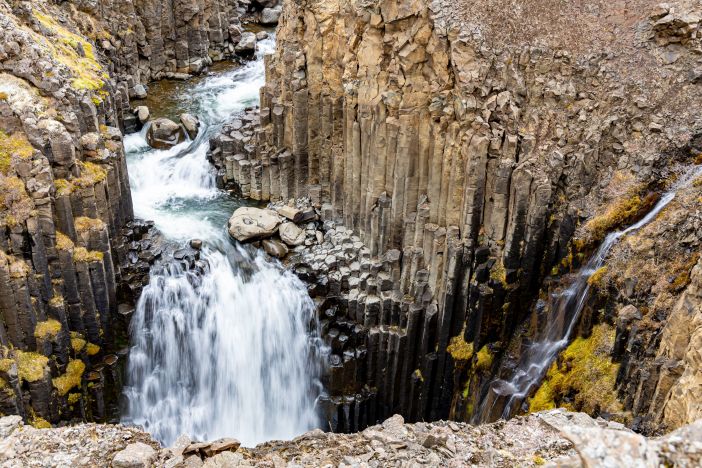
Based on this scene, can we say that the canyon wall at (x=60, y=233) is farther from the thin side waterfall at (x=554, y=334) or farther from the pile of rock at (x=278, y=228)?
the thin side waterfall at (x=554, y=334)

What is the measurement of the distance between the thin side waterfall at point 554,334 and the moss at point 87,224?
13318 mm

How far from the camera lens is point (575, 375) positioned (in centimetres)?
1655

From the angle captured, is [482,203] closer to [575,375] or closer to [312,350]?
[575,375]

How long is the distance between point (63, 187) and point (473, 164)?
41.8ft

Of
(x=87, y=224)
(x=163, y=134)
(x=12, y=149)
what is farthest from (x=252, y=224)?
(x=12, y=149)

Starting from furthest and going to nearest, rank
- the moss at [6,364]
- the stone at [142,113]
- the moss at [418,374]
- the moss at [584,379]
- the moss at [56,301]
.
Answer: the stone at [142,113]
the moss at [418,374]
the moss at [56,301]
the moss at [6,364]
the moss at [584,379]

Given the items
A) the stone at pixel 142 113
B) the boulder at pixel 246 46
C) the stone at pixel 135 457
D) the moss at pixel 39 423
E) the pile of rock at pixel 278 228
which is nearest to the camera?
the stone at pixel 135 457

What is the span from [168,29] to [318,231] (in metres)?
17.4

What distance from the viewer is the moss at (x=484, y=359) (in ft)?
67.2

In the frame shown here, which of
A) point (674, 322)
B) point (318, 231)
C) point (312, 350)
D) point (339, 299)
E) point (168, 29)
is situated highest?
point (168, 29)

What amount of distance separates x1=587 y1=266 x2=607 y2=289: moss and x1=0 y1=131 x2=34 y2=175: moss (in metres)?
16.7

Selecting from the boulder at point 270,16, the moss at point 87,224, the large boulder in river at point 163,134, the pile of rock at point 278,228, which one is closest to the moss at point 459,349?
the pile of rock at point 278,228

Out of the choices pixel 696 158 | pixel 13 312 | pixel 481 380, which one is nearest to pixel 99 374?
pixel 13 312

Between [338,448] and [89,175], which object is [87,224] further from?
[338,448]
